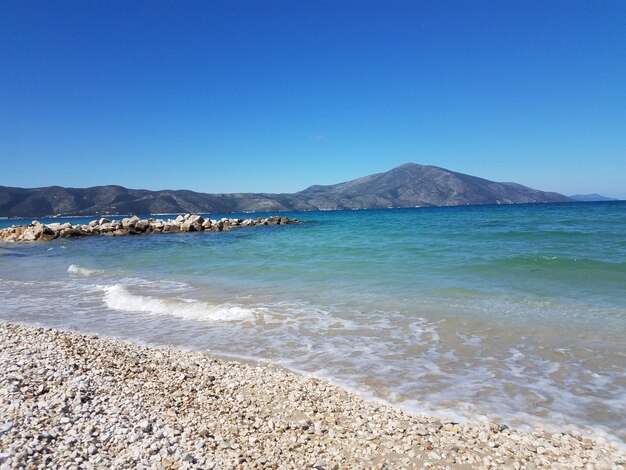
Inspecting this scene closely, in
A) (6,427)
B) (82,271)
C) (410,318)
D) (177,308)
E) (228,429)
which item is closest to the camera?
(6,427)

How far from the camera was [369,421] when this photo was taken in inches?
179

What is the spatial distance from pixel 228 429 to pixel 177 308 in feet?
23.3

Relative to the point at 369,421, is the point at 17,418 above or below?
above

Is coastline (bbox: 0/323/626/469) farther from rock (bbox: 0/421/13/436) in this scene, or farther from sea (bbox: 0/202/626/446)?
sea (bbox: 0/202/626/446)

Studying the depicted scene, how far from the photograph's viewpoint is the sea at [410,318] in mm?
5477

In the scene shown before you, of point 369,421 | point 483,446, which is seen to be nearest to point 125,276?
point 369,421

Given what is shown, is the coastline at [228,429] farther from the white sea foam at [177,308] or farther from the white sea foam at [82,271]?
the white sea foam at [82,271]

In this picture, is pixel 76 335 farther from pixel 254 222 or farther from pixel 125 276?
pixel 254 222

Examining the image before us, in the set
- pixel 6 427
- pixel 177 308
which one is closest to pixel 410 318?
pixel 177 308

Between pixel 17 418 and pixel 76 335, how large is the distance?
4421 mm

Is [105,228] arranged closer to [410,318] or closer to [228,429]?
[410,318]

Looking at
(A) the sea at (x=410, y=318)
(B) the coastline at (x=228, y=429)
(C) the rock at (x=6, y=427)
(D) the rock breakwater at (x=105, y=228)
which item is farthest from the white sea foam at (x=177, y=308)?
(D) the rock breakwater at (x=105, y=228)

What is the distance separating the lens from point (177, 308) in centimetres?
1082

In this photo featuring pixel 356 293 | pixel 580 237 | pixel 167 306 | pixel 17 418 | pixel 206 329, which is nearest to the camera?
pixel 17 418
